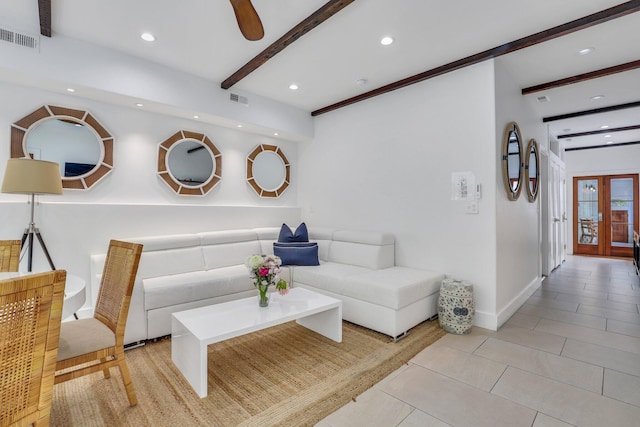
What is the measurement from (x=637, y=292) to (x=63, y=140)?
7.65 metres

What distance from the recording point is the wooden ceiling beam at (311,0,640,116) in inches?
93.7

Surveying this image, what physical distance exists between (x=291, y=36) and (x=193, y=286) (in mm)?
2556

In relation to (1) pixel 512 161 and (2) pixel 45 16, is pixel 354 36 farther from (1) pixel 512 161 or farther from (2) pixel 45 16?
(2) pixel 45 16

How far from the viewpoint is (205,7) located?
245 cm

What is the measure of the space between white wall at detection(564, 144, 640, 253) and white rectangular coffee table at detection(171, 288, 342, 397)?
328 inches

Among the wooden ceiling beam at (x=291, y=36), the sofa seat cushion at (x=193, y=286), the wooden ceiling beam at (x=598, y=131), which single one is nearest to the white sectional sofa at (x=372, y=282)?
the sofa seat cushion at (x=193, y=286)

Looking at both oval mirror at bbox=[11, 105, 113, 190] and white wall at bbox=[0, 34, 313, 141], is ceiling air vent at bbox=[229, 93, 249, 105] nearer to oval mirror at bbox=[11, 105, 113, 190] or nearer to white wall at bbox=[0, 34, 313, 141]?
white wall at bbox=[0, 34, 313, 141]

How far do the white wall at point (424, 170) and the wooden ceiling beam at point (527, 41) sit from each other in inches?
4.1

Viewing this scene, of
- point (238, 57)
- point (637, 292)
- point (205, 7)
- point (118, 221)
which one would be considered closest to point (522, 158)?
point (637, 292)

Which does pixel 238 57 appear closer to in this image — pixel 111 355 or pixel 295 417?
pixel 111 355

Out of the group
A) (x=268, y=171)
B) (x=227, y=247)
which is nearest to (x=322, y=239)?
(x=227, y=247)

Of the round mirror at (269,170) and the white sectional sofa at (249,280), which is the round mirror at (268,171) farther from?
the white sectional sofa at (249,280)

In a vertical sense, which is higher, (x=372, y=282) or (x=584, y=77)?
(x=584, y=77)

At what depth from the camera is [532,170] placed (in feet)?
14.5
